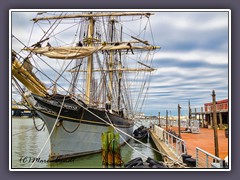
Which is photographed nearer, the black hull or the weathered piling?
the weathered piling

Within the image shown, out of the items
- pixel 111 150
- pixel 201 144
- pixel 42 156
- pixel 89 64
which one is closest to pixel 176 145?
pixel 111 150

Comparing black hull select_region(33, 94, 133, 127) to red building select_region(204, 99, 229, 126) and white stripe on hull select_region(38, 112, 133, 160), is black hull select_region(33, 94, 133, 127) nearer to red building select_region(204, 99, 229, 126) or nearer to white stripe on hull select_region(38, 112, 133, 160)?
white stripe on hull select_region(38, 112, 133, 160)

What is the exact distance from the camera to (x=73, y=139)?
1022 centimetres

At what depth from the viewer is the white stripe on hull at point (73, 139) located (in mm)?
9750

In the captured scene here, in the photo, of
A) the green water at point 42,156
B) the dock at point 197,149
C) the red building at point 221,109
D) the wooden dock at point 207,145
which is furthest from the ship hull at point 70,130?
the red building at point 221,109

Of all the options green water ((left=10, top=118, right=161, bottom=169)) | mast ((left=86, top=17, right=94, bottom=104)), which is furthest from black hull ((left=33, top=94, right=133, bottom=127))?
green water ((left=10, top=118, right=161, bottom=169))

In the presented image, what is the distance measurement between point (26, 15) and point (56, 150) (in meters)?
5.33

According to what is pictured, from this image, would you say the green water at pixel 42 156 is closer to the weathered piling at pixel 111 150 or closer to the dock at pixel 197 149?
the weathered piling at pixel 111 150

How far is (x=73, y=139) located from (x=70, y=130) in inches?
16.8

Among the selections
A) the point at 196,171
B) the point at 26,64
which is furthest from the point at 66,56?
the point at 196,171

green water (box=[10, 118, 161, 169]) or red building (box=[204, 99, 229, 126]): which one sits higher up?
red building (box=[204, 99, 229, 126])

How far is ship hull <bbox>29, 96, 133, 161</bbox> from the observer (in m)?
9.62
